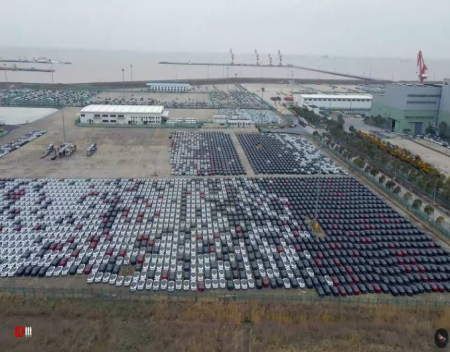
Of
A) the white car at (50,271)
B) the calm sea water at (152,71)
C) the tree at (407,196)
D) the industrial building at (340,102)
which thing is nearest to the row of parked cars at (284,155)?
the tree at (407,196)

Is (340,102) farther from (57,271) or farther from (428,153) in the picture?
(57,271)

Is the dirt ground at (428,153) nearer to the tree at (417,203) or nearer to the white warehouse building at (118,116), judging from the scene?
Result: the tree at (417,203)

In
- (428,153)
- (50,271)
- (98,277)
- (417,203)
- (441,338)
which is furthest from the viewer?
(428,153)

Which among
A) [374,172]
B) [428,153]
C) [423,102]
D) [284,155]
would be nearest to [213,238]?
[374,172]

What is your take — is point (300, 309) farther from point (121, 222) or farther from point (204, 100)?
point (204, 100)

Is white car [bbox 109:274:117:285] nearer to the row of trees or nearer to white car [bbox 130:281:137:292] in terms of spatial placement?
white car [bbox 130:281:137:292]

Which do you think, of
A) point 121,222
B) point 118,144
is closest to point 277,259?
point 121,222
